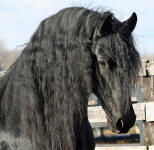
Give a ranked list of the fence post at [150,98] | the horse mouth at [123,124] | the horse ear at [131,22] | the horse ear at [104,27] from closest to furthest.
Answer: the horse mouth at [123,124], the horse ear at [104,27], the horse ear at [131,22], the fence post at [150,98]

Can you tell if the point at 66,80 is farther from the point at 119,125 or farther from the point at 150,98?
the point at 150,98

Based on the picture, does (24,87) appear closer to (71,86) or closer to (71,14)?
(71,86)

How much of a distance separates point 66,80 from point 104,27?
1.47 ft

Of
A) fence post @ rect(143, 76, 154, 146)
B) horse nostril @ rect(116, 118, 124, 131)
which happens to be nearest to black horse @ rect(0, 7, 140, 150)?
horse nostril @ rect(116, 118, 124, 131)

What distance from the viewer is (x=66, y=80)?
2.66 metres

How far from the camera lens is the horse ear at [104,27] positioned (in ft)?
8.65

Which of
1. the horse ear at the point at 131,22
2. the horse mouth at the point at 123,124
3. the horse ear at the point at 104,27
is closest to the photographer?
the horse mouth at the point at 123,124

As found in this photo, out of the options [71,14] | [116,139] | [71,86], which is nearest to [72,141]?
[71,86]

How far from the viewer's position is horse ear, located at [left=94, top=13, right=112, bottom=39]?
2.64 m

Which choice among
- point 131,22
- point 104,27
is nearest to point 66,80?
point 104,27

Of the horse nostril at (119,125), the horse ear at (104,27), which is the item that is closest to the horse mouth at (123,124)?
the horse nostril at (119,125)

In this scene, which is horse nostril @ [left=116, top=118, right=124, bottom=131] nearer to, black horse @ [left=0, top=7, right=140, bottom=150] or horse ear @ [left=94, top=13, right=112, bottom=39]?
black horse @ [left=0, top=7, right=140, bottom=150]

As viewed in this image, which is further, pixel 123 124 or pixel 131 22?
pixel 131 22

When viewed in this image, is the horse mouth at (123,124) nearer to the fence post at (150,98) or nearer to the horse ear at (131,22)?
the horse ear at (131,22)
